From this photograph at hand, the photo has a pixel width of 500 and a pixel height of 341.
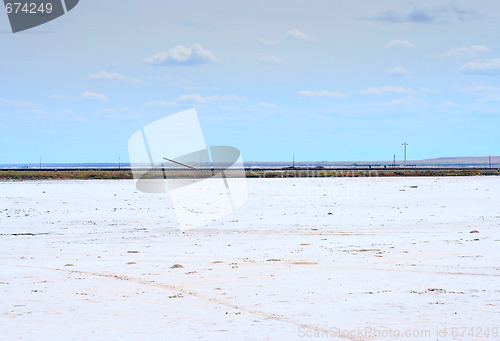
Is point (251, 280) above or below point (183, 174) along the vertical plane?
below

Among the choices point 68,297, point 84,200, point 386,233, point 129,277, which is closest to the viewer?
point 68,297

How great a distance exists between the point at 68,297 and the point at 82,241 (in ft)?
25.9

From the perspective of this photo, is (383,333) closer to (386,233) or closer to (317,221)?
A: (386,233)

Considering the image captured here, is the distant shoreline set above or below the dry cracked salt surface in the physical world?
above

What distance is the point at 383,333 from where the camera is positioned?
7547mm

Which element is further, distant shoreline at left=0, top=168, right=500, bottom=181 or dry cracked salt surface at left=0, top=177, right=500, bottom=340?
distant shoreline at left=0, top=168, right=500, bottom=181

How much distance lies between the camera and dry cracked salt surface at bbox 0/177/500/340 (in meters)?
7.82

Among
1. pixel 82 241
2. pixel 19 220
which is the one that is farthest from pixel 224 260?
pixel 19 220

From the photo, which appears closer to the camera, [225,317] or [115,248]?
[225,317]

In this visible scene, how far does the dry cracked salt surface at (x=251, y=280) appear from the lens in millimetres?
7822

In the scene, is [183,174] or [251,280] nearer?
[251,280]

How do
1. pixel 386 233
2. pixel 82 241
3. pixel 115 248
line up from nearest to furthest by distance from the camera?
1. pixel 115 248
2. pixel 82 241
3. pixel 386 233

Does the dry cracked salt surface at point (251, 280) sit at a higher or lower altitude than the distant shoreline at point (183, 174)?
lower

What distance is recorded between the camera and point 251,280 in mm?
10836
